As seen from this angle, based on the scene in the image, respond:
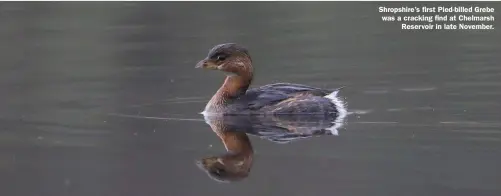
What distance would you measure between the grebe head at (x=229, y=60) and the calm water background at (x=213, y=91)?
2.20ft

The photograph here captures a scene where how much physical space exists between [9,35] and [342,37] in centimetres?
614

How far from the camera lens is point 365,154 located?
36.6 feet

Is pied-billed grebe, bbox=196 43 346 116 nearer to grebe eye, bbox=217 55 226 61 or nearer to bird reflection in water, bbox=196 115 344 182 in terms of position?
grebe eye, bbox=217 55 226 61

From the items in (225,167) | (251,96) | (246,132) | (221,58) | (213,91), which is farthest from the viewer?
(213,91)

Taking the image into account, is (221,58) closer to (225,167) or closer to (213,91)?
(213,91)

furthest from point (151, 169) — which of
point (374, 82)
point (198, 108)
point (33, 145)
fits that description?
point (374, 82)

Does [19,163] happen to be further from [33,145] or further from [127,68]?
[127,68]

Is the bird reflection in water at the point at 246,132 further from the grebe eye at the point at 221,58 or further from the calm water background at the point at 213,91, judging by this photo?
the grebe eye at the point at 221,58

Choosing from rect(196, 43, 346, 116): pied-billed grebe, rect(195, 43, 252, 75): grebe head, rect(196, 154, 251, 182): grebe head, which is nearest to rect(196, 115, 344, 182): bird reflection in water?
rect(196, 154, 251, 182): grebe head

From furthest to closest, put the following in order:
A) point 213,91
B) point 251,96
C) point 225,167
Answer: point 213,91 → point 251,96 → point 225,167

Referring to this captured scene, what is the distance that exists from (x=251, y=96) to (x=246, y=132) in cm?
116

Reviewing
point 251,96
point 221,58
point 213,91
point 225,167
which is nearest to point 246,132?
point 251,96

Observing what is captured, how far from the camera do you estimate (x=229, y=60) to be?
13836 millimetres

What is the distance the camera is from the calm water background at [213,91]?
34.3 ft
